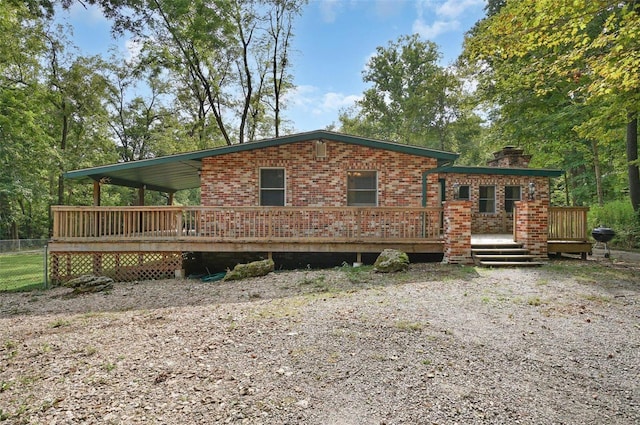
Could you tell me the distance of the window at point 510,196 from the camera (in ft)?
45.7

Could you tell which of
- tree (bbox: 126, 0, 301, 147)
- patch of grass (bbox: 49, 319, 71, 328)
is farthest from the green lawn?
tree (bbox: 126, 0, 301, 147)

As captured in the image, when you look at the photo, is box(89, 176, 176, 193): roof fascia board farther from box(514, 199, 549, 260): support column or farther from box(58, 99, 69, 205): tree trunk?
box(514, 199, 549, 260): support column

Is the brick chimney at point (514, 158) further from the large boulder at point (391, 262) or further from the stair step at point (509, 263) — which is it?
the large boulder at point (391, 262)

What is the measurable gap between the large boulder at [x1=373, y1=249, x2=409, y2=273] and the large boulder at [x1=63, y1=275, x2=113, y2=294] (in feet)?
21.5

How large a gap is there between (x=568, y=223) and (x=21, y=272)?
19281 mm

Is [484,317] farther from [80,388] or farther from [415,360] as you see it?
[80,388]

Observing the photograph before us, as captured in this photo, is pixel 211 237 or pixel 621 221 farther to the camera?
pixel 621 221

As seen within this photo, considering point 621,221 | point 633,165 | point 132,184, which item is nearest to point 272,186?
point 132,184

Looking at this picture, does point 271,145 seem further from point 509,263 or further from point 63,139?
point 63,139

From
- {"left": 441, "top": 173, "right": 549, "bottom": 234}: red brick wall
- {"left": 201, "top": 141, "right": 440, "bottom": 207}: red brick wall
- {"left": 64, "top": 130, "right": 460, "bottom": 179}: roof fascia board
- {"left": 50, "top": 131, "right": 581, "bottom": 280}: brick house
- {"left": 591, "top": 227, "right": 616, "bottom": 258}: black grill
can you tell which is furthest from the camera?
{"left": 441, "top": 173, "right": 549, "bottom": 234}: red brick wall

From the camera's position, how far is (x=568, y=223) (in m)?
9.88

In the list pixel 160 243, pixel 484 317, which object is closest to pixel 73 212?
pixel 160 243

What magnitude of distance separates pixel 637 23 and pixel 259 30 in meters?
20.4

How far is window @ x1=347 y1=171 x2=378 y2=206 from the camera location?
1052 cm
